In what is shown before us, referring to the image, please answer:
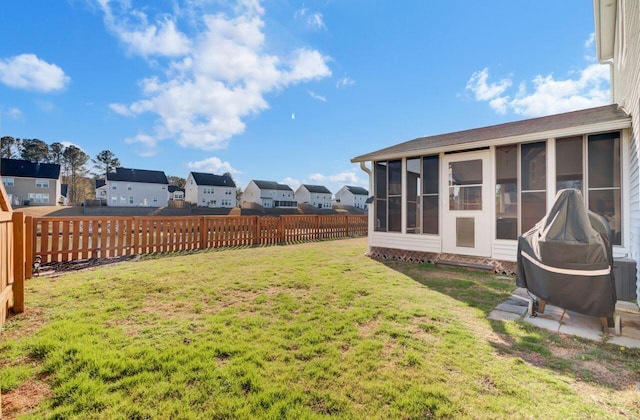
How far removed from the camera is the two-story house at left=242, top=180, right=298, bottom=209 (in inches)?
2025

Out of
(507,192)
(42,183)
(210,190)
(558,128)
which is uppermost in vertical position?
(42,183)

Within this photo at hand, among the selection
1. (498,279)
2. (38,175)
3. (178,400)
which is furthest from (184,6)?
(38,175)

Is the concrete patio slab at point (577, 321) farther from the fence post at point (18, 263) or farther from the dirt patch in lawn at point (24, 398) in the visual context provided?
the fence post at point (18, 263)

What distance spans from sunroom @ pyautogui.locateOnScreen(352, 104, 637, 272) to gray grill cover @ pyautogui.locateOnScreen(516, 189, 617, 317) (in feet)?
8.38

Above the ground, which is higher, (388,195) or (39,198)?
(39,198)

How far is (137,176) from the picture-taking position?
42438 millimetres

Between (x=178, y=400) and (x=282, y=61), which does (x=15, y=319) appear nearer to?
(x=178, y=400)

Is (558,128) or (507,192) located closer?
(558,128)

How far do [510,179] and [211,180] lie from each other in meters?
47.4

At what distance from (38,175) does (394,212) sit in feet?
164

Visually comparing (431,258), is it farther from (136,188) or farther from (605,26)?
(136,188)

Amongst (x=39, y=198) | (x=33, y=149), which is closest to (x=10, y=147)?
(x=33, y=149)

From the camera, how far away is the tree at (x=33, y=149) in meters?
46.6

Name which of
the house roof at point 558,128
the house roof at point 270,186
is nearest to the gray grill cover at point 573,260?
the house roof at point 558,128
